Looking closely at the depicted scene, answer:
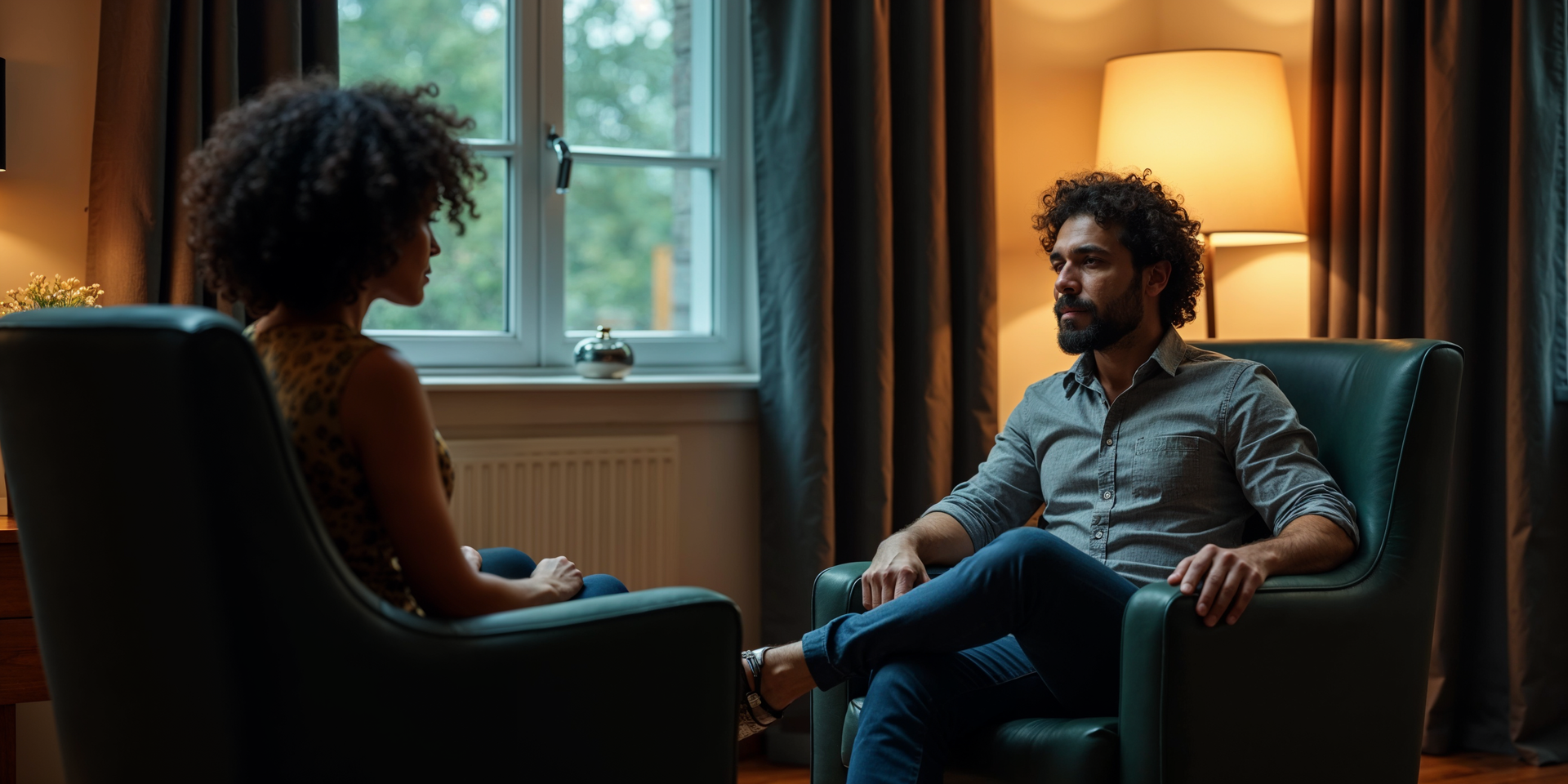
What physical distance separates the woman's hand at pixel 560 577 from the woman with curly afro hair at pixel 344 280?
19 centimetres

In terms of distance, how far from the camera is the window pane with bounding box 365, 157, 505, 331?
9.02 feet

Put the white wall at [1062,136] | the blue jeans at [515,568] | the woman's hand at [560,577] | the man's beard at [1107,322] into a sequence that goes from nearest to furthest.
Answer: the woman's hand at [560,577]
the blue jeans at [515,568]
the man's beard at [1107,322]
the white wall at [1062,136]

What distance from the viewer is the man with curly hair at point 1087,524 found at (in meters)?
1.64

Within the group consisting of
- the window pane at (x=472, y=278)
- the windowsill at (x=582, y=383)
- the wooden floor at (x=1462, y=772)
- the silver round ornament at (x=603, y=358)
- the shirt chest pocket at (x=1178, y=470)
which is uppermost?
the window pane at (x=472, y=278)

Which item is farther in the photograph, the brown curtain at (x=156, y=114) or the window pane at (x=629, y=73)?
the window pane at (x=629, y=73)

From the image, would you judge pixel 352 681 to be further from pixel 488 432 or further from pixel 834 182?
pixel 834 182

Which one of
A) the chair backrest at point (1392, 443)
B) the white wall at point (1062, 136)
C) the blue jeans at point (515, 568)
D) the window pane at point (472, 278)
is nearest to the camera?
the blue jeans at point (515, 568)

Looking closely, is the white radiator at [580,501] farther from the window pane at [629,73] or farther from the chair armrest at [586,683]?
the chair armrest at [586,683]

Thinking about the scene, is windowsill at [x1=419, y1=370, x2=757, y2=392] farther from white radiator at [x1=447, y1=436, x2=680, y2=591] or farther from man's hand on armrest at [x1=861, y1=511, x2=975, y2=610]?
man's hand on armrest at [x1=861, y1=511, x2=975, y2=610]

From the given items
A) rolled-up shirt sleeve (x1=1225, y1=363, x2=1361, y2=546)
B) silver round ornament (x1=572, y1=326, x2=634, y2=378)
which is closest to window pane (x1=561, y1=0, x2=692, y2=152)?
silver round ornament (x1=572, y1=326, x2=634, y2=378)

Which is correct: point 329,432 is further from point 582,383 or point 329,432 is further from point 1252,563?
point 582,383

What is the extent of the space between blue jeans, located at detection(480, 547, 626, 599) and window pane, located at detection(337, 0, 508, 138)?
50.4 inches

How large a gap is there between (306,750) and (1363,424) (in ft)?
4.86

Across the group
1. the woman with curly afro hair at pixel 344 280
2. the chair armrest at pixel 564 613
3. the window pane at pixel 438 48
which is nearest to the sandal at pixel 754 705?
the chair armrest at pixel 564 613
